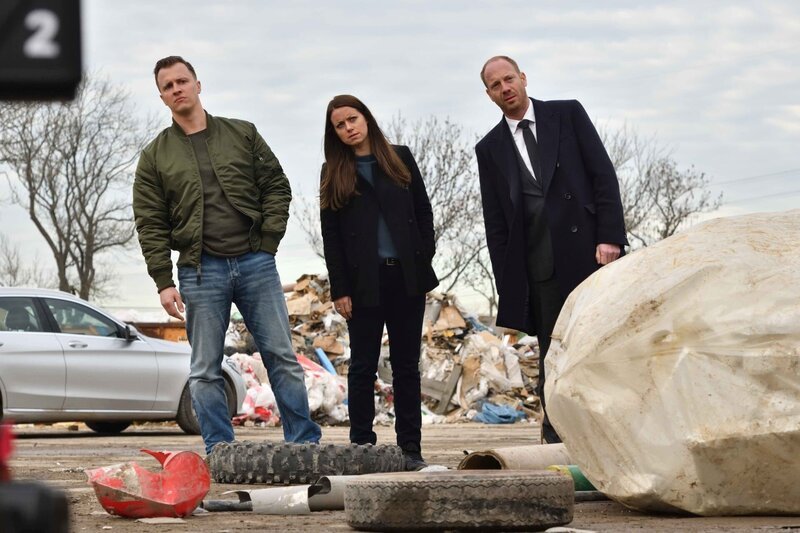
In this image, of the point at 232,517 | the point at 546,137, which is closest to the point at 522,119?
the point at 546,137

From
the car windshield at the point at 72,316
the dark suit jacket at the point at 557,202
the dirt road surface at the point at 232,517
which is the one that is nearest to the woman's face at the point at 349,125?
the dark suit jacket at the point at 557,202

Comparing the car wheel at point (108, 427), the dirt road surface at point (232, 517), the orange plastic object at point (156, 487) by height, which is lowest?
the car wheel at point (108, 427)

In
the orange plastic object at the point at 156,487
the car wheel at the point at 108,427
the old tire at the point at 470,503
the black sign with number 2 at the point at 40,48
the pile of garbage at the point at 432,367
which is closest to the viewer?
the black sign with number 2 at the point at 40,48

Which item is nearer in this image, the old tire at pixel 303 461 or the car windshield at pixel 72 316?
the old tire at pixel 303 461

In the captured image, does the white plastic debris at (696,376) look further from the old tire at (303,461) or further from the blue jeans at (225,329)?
the blue jeans at (225,329)

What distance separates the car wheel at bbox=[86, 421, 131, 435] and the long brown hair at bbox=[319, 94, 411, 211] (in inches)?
427

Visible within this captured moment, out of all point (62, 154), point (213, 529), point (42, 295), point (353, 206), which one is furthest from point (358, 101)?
point (62, 154)

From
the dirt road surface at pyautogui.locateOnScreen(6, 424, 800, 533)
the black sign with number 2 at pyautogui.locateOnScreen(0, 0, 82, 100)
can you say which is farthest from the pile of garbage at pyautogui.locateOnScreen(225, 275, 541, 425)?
the black sign with number 2 at pyautogui.locateOnScreen(0, 0, 82, 100)

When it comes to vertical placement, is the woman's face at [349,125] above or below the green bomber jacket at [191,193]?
above

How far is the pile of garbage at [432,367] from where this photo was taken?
20875 millimetres

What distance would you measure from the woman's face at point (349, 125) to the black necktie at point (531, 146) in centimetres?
91

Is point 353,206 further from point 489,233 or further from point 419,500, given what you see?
point 419,500

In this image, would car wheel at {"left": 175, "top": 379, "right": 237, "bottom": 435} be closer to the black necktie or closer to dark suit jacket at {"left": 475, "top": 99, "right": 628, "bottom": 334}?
dark suit jacket at {"left": 475, "top": 99, "right": 628, "bottom": 334}

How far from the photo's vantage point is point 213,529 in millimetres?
4664
